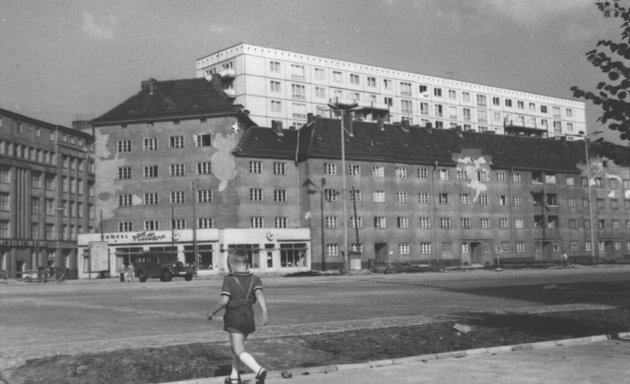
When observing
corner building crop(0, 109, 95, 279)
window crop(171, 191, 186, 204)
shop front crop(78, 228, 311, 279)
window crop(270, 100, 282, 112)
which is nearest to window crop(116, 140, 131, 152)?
window crop(171, 191, 186, 204)

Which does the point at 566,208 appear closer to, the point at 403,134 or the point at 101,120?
the point at 403,134

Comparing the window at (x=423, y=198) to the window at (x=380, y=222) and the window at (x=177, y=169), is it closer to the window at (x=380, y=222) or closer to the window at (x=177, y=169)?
the window at (x=380, y=222)

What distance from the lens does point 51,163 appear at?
3875 inches

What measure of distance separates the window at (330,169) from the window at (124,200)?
20.6 m

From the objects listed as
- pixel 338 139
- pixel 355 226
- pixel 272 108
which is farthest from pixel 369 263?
pixel 272 108

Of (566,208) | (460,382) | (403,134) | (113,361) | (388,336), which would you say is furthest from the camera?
(566,208)

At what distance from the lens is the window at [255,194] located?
74.2m

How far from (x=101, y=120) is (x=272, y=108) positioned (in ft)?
86.0

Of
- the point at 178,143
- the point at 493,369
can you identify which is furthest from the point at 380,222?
the point at 493,369

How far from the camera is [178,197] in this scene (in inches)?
2958

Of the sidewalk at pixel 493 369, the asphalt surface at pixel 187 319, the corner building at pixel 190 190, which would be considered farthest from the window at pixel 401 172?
the sidewalk at pixel 493 369

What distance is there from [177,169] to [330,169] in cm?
1594

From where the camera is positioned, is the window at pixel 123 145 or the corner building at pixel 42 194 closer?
the window at pixel 123 145

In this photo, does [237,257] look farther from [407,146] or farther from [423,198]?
[407,146]
